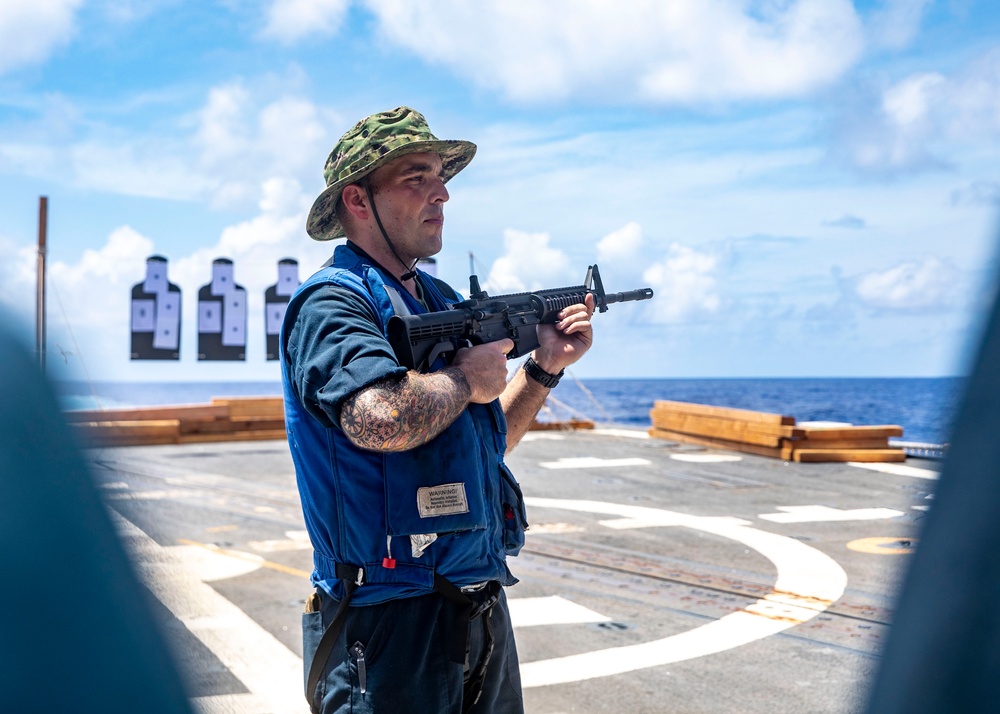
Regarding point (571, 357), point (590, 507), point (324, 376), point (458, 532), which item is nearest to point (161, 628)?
point (324, 376)

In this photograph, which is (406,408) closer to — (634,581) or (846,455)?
(634,581)

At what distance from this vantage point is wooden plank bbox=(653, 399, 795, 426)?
14524 millimetres

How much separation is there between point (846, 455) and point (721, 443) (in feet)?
7.70

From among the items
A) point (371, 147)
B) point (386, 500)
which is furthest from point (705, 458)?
point (386, 500)

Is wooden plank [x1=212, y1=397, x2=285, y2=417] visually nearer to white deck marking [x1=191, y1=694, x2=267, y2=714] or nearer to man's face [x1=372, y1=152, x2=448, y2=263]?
white deck marking [x1=191, y1=694, x2=267, y2=714]

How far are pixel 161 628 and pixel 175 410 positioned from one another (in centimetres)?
1889

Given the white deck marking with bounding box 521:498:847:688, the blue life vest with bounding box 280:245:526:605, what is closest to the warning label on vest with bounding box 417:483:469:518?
the blue life vest with bounding box 280:245:526:605

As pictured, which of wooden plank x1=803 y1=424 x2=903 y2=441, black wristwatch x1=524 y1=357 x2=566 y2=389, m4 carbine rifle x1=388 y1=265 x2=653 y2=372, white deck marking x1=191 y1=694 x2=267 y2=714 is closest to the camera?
m4 carbine rifle x1=388 y1=265 x2=653 y2=372

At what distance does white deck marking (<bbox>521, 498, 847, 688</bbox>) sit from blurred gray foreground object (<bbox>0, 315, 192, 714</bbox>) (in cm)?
501

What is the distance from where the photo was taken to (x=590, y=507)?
412 inches

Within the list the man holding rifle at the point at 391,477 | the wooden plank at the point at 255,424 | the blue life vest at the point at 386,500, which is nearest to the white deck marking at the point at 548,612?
the man holding rifle at the point at 391,477

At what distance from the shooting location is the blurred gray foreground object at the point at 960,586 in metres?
0.43

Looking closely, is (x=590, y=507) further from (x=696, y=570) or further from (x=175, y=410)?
(x=175, y=410)

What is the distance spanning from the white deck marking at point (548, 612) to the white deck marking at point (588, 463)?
22.7ft
